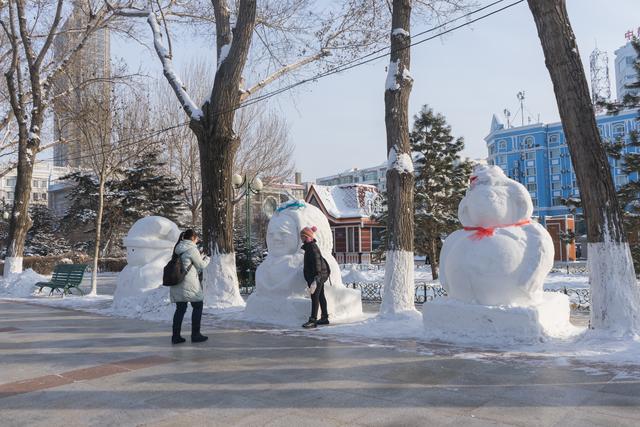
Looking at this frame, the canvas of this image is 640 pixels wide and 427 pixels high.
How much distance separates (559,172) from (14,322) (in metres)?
63.1

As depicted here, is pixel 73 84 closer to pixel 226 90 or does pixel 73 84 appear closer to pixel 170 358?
pixel 226 90

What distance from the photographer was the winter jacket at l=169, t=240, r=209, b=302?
7.03 meters

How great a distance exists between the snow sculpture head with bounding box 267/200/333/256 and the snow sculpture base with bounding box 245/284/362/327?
2.42 ft

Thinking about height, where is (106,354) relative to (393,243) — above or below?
below

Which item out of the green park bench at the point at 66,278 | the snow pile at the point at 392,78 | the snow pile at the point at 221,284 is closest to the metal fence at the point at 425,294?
the snow pile at the point at 221,284

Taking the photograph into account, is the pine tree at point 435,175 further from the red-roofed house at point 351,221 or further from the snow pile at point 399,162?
the red-roofed house at point 351,221

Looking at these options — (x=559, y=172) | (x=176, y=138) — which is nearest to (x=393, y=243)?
(x=176, y=138)

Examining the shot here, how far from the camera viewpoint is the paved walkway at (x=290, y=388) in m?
3.81

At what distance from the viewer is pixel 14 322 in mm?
9500

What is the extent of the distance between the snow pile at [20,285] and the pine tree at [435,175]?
41.2 feet

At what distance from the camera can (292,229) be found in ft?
27.8

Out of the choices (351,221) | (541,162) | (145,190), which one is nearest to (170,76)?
(145,190)

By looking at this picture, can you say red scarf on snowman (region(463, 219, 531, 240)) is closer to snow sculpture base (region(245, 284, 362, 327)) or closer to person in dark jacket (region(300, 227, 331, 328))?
person in dark jacket (region(300, 227, 331, 328))

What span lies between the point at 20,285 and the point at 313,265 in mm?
11880
